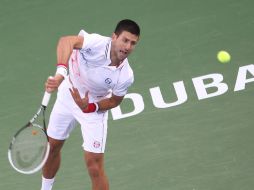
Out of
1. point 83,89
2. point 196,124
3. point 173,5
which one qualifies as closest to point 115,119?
point 196,124

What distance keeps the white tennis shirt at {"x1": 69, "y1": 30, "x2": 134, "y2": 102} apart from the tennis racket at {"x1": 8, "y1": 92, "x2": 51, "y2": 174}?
814 millimetres

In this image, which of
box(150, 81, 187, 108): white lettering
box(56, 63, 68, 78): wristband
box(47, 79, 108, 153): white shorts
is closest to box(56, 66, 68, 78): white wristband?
box(56, 63, 68, 78): wristband

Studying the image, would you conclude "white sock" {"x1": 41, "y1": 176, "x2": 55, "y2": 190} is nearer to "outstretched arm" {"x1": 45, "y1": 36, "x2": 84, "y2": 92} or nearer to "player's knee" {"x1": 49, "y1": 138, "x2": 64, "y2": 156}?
"player's knee" {"x1": 49, "y1": 138, "x2": 64, "y2": 156}

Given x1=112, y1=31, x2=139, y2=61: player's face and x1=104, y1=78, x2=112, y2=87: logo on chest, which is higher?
x1=112, y1=31, x2=139, y2=61: player's face

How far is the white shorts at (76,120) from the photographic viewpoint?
9.34m

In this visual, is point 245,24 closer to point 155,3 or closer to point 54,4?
point 155,3

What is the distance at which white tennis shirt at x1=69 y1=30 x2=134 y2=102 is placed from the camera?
8859 mm

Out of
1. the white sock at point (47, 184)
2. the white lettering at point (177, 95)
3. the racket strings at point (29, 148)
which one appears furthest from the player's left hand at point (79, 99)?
the white lettering at point (177, 95)

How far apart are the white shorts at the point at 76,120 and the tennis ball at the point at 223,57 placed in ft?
9.70

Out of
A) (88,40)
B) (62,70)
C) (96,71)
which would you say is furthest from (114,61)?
(62,70)

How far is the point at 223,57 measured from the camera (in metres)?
11.8

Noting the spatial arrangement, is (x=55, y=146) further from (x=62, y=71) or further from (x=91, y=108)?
(x=62, y=71)

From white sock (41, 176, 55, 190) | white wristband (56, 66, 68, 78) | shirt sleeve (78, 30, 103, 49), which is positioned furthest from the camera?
white sock (41, 176, 55, 190)

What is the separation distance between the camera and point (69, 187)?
9984 millimetres
